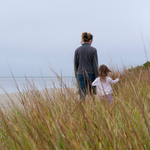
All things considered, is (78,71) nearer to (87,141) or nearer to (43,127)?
(43,127)

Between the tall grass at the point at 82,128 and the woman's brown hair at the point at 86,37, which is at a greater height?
the woman's brown hair at the point at 86,37

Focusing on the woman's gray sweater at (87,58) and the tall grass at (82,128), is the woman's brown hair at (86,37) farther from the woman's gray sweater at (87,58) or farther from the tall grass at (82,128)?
the tall grass at (82,128)

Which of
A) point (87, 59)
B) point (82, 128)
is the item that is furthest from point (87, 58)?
point (82, 128)

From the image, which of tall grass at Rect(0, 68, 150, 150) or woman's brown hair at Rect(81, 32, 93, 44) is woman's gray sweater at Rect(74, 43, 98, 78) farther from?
tall grass at Rect(0, 68, 150, 150)

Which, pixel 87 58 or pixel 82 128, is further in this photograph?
pixel 87 58

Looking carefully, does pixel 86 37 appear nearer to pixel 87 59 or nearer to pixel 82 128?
pixel 87 59

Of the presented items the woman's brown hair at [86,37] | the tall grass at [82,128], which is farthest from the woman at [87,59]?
the tall grass at [82,128]

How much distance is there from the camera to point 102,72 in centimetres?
411

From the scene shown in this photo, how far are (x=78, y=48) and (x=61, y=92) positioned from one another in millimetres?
2190

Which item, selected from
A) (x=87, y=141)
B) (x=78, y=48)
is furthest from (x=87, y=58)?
(x=87, y=141)

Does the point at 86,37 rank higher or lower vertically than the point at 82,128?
higher

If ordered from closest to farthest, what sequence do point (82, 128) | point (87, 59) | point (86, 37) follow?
1. point (82, 128)
2. point (87, 59)
3. point (86, 37)

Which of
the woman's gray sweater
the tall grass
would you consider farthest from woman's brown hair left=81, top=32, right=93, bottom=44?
the tall grass

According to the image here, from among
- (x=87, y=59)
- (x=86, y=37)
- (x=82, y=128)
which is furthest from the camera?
(x=86, y=37)
